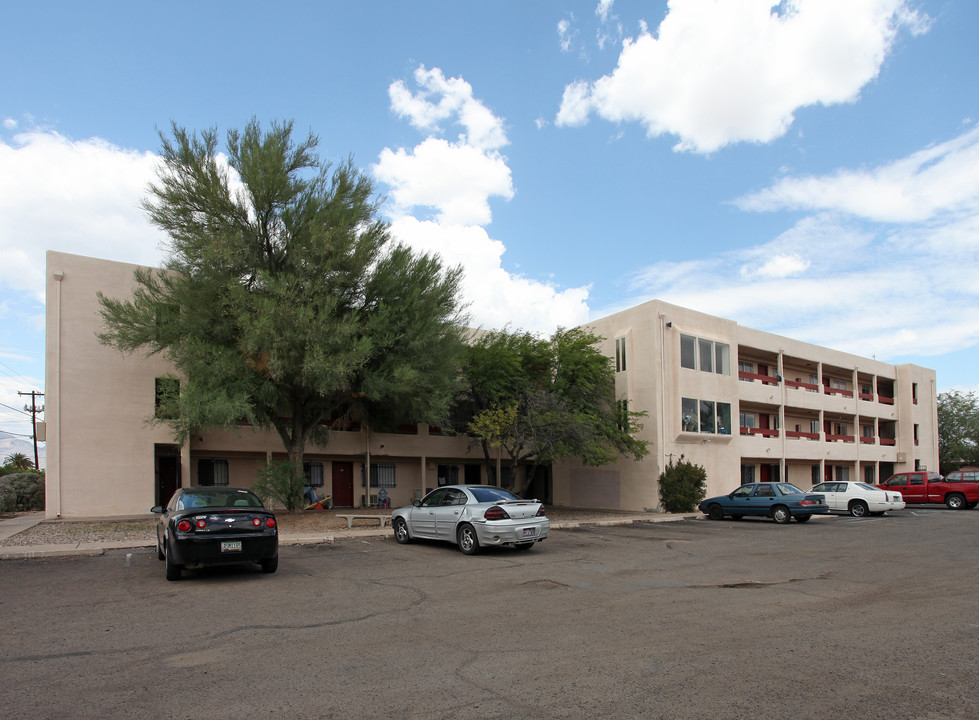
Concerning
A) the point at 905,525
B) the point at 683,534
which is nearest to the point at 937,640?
the point at 683,534

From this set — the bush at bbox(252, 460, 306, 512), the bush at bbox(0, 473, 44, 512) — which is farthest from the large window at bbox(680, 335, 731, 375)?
the bush at bbox(0, 473, 44, 512)

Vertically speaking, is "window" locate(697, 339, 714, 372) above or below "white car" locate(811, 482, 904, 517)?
above

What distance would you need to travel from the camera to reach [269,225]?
21.6 m

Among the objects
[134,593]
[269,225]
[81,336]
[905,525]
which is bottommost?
[905,525]

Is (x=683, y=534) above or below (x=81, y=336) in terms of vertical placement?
below

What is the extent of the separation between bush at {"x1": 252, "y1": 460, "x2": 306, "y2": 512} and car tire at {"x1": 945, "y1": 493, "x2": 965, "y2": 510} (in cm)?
→ 2785

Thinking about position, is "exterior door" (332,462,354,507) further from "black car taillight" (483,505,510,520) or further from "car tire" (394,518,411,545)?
"black car taillight" (483,505,510,520)

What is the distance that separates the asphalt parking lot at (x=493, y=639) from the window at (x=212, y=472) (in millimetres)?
14270

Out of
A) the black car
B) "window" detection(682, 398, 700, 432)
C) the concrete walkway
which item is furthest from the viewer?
"window" detection(682, 398, 700, 432)

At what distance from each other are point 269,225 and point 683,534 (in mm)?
15674

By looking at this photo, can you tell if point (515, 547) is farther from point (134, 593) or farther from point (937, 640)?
point (937, 640)

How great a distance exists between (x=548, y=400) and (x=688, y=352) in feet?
26.6

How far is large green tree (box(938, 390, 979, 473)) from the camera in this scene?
2185 inches

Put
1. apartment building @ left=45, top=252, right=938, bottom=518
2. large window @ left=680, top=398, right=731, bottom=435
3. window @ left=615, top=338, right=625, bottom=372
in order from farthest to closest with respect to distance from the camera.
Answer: window @ left=615, top=338, right=625, bottom=372 → large window @ left=680, top=398, right=731, bottom=435 → apartment building @ left=45, top=252, right=938, bottom=518
